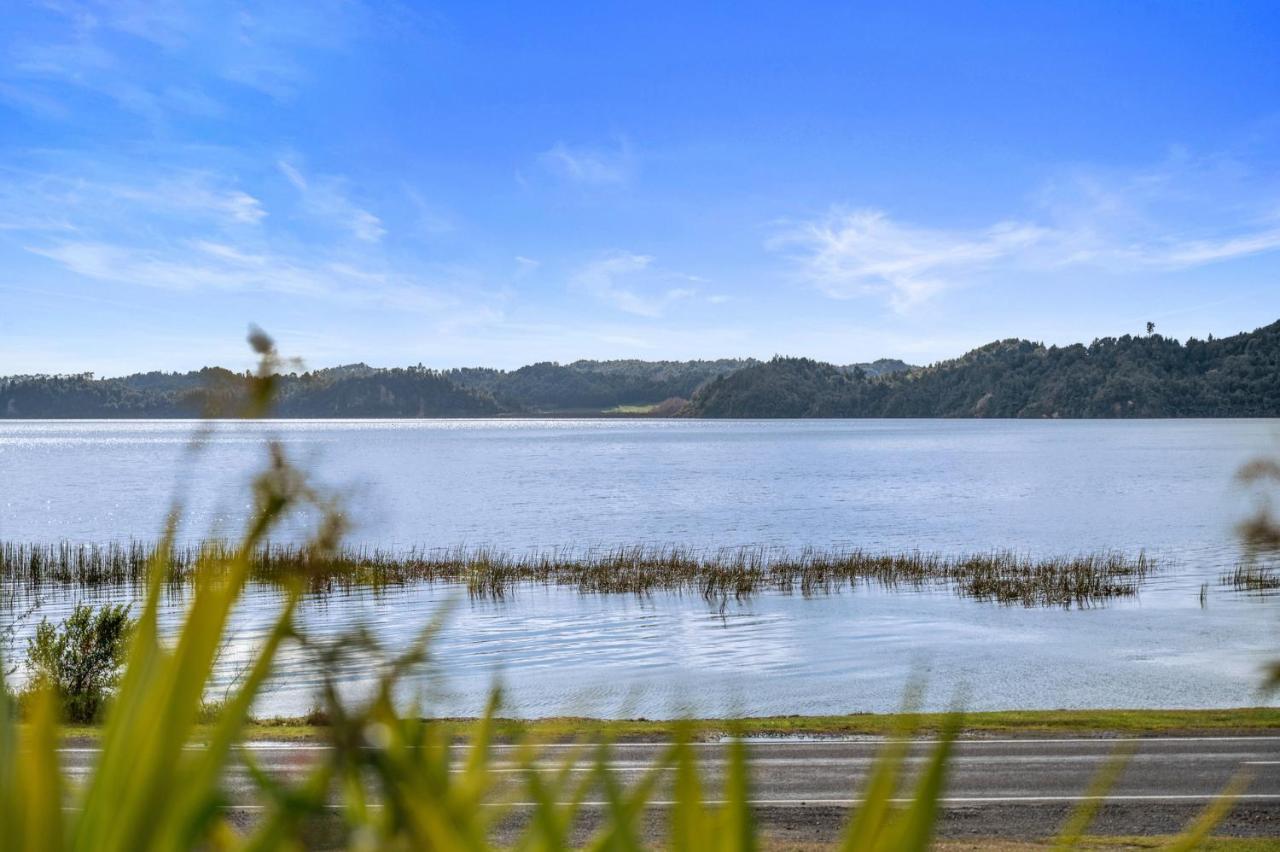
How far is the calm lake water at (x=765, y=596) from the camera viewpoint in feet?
106

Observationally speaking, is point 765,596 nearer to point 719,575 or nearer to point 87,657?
point 719,575

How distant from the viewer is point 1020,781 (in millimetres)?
18000

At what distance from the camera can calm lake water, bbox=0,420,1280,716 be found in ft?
106

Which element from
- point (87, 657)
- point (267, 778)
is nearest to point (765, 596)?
point (87, 657)

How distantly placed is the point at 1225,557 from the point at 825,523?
2940 centimetres

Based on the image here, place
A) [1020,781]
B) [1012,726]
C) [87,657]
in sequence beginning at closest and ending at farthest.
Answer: [1020,781] → [1012,726] → [87,657]

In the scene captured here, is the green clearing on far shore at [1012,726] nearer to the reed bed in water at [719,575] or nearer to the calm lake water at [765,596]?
the calm lake water at [765,596]

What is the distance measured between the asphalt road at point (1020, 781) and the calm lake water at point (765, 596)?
1.98m

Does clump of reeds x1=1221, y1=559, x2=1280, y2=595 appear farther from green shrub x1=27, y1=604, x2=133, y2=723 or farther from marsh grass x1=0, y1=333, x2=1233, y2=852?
marsh grass x1=0, y1=333, x2=1233, y2=852

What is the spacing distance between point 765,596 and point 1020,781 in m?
33.7

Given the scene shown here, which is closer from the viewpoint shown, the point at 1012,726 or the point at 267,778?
the point at 267,778

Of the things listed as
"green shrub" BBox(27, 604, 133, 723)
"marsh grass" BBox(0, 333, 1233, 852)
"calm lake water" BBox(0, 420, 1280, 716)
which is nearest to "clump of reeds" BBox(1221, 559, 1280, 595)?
"calm lake water" BBox(0, 420, 1280, 716)

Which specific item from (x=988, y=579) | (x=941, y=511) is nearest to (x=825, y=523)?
(x=941, y=511)

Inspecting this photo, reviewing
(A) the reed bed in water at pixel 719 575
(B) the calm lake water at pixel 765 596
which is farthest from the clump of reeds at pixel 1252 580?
(A) the reed bed in water at pixel 719 575
